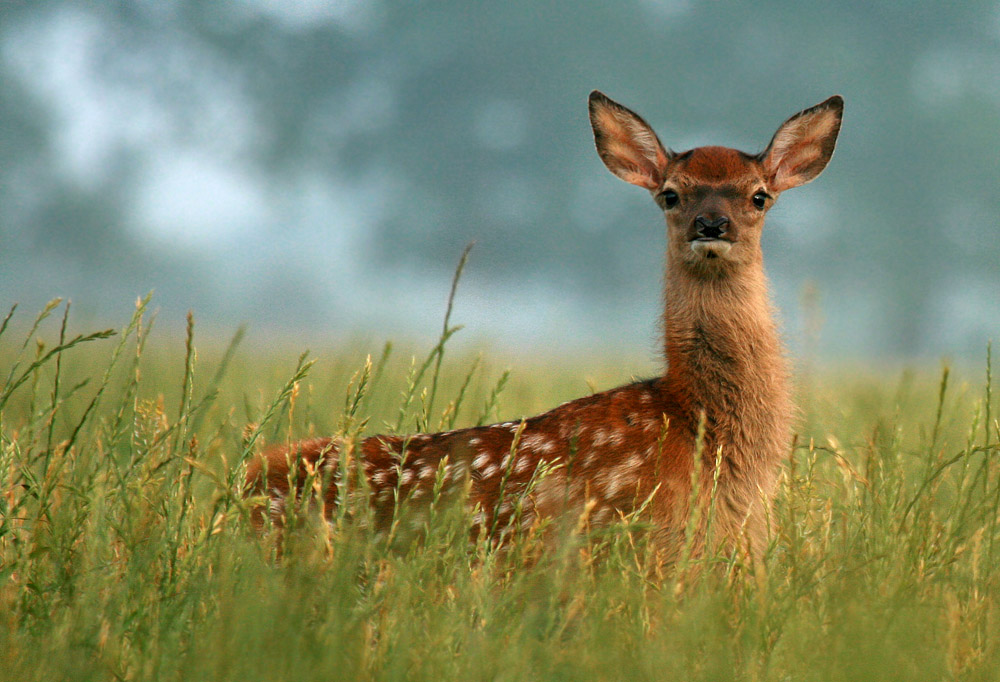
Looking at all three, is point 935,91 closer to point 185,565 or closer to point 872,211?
point 872,211

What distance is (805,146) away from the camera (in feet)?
16.9

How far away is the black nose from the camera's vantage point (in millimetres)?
4441

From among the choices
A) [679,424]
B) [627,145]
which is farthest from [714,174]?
[679,424]

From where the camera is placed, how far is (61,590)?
110 inches

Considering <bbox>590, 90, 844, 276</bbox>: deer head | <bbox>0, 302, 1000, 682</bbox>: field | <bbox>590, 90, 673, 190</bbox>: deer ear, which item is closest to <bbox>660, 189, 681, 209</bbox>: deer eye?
<bbox>590, 90, 844, 276</bbox>: deer head

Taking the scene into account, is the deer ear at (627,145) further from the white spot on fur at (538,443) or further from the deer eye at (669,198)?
the white spot on fur at (538,443)

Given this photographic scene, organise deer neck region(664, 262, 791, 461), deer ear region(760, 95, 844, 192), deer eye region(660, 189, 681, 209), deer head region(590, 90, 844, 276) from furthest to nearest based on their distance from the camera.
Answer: deer ear region(760, 95, 844, 192) → deer eye region(660, 189, 681, 209) → deer head region(590, 90, 844, 276) → deer neck region(664, 262, 791, 461)

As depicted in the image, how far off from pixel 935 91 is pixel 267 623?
262ft

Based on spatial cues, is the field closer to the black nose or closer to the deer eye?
the black nose

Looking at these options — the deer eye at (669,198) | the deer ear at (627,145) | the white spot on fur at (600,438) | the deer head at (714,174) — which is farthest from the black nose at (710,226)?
the white spot on fur at (600,438)

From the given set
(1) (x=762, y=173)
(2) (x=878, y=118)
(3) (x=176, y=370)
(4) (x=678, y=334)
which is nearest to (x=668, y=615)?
(4) (x=678, y=334)

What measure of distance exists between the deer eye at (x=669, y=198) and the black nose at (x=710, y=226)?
378mm

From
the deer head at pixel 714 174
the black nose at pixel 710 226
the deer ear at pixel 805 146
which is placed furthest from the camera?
the deer ear at pixel 805 146

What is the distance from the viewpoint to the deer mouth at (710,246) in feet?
14.6
